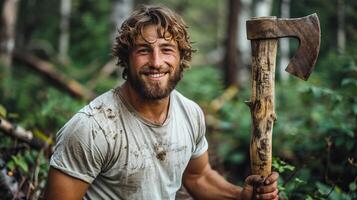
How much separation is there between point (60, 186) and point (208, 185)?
1341 millimetres

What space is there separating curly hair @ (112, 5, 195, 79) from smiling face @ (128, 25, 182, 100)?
0.11ft

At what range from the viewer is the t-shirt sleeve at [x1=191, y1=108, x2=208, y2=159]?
369 cm

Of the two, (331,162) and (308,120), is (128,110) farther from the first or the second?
(308,120)

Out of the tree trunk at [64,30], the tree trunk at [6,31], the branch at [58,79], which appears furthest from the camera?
the tree trunk at [64,30]

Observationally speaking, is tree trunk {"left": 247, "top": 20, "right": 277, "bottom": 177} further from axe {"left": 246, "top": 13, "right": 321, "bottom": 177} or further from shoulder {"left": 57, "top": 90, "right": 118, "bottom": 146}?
shoulder {"left": 57, "top": 90, "right": 118, "bottom": 146}

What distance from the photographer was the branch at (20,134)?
4.54 m

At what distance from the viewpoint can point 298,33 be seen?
315 centimetres

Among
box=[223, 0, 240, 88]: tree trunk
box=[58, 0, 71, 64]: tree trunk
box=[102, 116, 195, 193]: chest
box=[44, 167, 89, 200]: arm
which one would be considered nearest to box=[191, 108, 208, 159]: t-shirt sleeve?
box=[102, 116, 195, 193]: chest

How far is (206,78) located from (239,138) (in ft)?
15.3

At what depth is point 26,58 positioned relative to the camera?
12.8 m

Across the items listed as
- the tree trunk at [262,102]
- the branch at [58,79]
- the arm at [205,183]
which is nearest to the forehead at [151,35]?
the tree trunk at [262,102]

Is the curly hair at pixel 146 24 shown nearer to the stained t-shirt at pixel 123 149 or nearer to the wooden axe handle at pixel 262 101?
the stained t-shirt at pixel 123 149

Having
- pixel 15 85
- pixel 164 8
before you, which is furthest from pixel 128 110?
pixel 15 85

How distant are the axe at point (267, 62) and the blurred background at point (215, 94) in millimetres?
441
